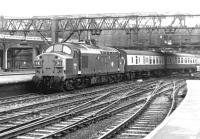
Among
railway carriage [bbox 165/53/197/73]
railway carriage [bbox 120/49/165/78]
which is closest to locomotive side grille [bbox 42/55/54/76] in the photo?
railway carriage [bbox 120/49/165/78]

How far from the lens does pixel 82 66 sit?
25.9m

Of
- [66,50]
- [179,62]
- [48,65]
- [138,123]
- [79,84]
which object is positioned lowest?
[138,123]

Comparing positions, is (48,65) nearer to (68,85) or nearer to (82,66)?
(68,85)

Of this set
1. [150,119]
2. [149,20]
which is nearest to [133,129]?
[150,119]

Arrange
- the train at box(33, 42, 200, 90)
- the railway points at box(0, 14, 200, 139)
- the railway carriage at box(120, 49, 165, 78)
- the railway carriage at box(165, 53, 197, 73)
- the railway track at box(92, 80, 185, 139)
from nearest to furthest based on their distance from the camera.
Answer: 1. the railway track at box(92, 80, 185, 139)
2. the railway points at box(0, 14, 200, 139)
3. the train at box(33, 42, 200, 90)
4. the railway carriage at box(120, 49, 165, 78)
5. the railway carriage at box(165, 53, 197, 73)

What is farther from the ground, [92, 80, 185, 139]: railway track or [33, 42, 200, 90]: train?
[33, 42, 200, 90]: train

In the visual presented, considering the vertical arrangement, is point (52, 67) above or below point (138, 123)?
above

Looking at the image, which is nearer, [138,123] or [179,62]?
[138,123]

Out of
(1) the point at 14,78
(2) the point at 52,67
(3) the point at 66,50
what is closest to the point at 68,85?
(2) the point at 52,67

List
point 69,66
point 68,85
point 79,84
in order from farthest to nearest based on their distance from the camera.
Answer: point 79,84
point 68,85
point 69,66

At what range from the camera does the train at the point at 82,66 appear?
2380 centimetres

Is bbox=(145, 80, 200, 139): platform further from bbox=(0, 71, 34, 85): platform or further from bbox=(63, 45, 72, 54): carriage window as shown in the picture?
bbox=(0, 71, 34, 85): platform

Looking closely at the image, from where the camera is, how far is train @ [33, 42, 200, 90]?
23.8 m

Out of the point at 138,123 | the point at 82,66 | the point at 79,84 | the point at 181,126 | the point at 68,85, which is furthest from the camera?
the point at 79,84
